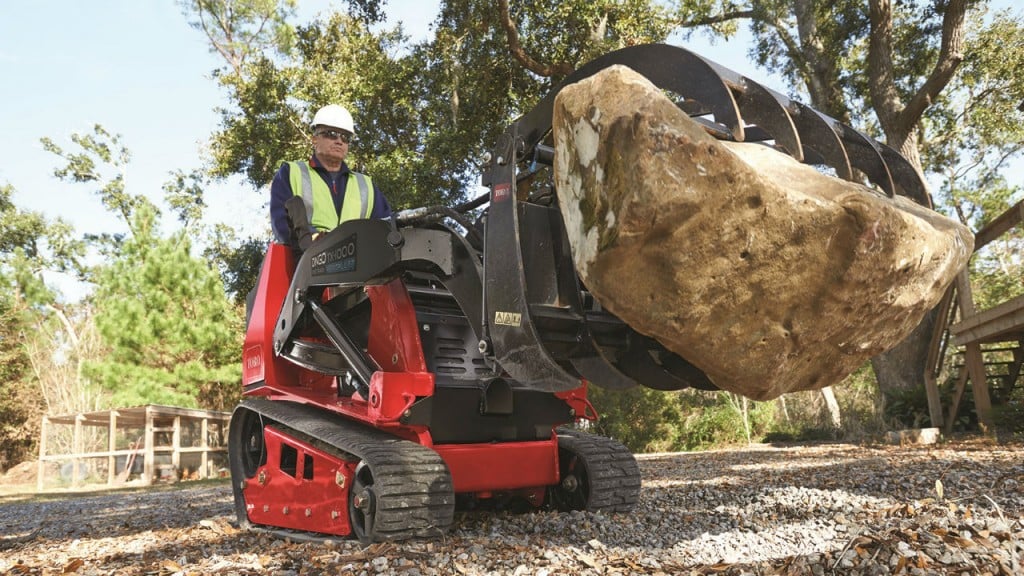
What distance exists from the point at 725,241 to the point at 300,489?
2920 mm

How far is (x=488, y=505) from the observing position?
4.90 m

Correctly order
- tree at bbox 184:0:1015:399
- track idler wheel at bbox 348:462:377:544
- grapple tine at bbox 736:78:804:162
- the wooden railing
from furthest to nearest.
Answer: tree at bbox 184:0:1015:399
the wooden railing
track idler wheel at bbox 348:462:377:544
grapple tine at bbox 736:78:804:162

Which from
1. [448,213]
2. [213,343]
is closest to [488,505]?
[448,213]

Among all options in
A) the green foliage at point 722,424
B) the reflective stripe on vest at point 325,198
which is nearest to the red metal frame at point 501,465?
the reflective stripe on vest at point 325,198

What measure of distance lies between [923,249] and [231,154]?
15180 mm

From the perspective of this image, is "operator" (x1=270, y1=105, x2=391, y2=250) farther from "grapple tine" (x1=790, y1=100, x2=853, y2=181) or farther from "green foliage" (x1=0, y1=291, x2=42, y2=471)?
"green foliage" (x1=0, y1=291, x2=42, y2=471)

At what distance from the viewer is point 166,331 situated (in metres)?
19.8

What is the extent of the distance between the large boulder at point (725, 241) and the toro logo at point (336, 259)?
1.71 meters

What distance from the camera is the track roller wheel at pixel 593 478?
4484 mm

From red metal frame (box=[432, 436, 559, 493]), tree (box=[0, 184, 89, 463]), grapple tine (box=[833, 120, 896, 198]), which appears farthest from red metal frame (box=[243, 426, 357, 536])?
tree (box=[0, 184, 89, 463])

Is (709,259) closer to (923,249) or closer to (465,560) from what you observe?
(923,249)

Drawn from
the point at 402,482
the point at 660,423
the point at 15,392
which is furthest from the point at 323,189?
the point at 15,392

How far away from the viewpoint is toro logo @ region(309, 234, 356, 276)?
399cm

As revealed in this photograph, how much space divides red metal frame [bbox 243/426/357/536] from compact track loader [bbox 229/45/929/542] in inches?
0.4
